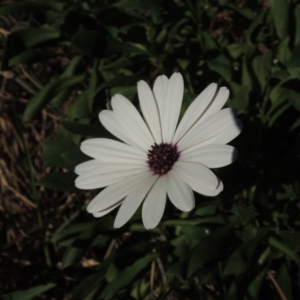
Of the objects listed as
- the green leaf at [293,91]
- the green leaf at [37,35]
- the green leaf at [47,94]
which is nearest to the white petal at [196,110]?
the green leaf at [293,91]

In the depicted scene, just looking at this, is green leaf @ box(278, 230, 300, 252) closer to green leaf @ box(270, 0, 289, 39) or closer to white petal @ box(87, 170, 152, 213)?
white petal @ box(87, 170, 152, 213)

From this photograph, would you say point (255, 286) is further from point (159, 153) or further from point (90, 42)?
→ point (90, 42)

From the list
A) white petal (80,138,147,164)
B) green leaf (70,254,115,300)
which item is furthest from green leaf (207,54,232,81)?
green leaf (70,254,115,300)

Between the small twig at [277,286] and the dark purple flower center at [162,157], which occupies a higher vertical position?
the dark purple flower center at [162,157]

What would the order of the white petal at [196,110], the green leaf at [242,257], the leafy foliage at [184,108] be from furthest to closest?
the leafy foliage at [184,108] → the green leaf at [242,257] → the white petal at [196,110]

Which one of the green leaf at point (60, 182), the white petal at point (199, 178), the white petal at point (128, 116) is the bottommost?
the green leaf at point (60, 182)

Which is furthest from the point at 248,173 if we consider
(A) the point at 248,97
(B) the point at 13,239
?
(B) the point at 13,239

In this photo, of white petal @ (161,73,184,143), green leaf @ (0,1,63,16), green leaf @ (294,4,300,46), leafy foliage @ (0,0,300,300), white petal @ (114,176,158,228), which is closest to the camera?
white petal @ (114,176,158,228)

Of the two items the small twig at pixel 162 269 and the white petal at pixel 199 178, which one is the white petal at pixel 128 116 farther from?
the small twig at pixel 162 269

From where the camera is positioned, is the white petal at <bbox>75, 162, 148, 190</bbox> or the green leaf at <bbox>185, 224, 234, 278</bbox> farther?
the green leaf at <bbox>185, 224, 234, 278</bbox>
